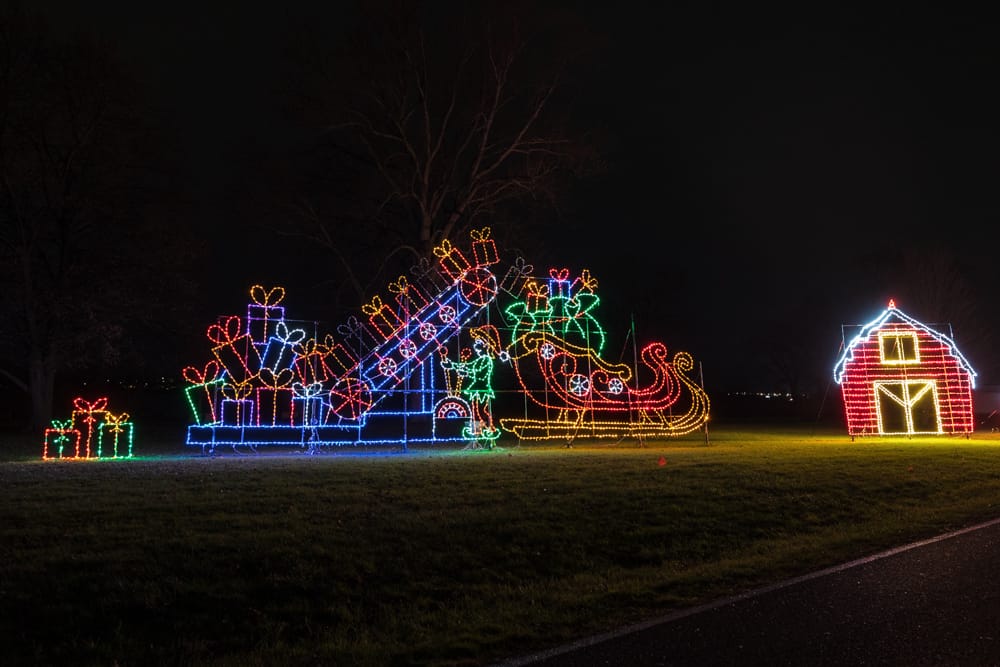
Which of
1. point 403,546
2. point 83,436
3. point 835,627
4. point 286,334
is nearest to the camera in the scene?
point 835,627

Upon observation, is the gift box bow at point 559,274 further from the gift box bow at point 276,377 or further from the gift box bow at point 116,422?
the gift box bow at point 116,422

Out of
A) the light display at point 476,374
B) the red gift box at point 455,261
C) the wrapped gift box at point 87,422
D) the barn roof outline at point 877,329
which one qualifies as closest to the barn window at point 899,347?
the barn roof outline at point 877,329

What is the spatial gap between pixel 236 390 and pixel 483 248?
288 inches

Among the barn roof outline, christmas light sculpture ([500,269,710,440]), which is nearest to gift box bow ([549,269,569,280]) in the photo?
christmas light sculpture ([500,269,710,440])

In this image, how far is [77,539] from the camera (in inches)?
299

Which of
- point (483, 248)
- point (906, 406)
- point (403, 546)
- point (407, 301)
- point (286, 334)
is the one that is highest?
point (483, 248)

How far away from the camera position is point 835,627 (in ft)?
17.3

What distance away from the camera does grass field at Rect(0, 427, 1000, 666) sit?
557 cm

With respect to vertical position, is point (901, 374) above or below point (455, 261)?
below

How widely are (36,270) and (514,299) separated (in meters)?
16.3

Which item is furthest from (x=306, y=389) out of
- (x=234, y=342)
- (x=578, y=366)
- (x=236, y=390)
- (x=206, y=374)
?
(x=578, y=366)

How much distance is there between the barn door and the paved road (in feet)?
61.1

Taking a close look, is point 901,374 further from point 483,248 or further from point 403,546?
point 403,546

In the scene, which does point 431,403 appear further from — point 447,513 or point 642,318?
point 642,318
